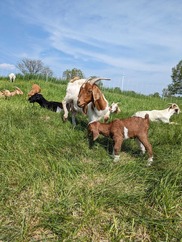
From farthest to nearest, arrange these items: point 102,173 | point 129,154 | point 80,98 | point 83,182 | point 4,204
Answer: point 80,98 < point 129,154 < point 102,173 < point 83,182 < point 4,204

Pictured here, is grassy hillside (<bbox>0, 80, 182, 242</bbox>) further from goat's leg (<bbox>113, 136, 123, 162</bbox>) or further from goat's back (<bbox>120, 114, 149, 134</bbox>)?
goat's back (<bbox>120, 114, 149, 134</bbox>)

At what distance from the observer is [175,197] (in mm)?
2938

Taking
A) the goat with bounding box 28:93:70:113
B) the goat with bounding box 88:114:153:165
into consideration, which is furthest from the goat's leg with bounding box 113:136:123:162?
the goat with bounding box 28:93:70:113

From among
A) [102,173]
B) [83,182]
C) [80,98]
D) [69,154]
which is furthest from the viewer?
[80,98]

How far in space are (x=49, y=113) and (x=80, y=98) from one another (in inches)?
100

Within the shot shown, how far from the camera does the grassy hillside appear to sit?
97.6 inches

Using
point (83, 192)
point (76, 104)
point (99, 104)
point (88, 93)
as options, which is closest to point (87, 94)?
point (88, 93)

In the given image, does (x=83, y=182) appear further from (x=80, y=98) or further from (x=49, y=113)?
(x=49, y=113)

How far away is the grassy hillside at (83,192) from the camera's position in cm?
248

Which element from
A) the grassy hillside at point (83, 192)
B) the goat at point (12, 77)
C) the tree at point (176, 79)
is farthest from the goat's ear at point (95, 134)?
the tree at point (176, 79)

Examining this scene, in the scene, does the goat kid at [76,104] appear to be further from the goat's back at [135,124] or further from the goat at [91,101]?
the goat's back at [135,124]

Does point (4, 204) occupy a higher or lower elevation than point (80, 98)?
lower

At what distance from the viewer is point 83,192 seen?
303cm

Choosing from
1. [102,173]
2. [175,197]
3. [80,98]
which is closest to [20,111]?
[80,98]
